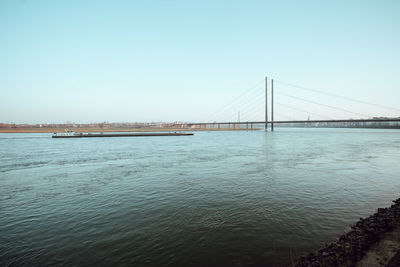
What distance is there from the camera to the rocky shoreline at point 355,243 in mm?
4637

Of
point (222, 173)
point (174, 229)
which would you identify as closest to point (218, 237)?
point (174, 229)

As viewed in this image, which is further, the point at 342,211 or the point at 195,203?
the point at 195,203

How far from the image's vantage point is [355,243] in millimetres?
5250

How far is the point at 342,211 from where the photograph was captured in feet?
25.7

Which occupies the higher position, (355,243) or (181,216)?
(355,243)

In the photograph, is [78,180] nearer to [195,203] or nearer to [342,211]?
[195,203]

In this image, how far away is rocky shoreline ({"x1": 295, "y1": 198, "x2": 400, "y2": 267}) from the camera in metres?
4.64

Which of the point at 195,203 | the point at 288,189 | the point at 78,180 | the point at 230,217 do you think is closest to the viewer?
the point at 230,217

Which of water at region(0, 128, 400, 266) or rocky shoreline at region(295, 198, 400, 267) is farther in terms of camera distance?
water at region(0, 128, 400, 266)

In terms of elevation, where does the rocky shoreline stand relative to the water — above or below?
above

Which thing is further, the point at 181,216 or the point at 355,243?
the point at 181,216

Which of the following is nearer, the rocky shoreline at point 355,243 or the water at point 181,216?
the rocky shoreline at point 355,243

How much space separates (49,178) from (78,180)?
2537mm

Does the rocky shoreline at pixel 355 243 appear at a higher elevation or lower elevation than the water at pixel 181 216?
higher
